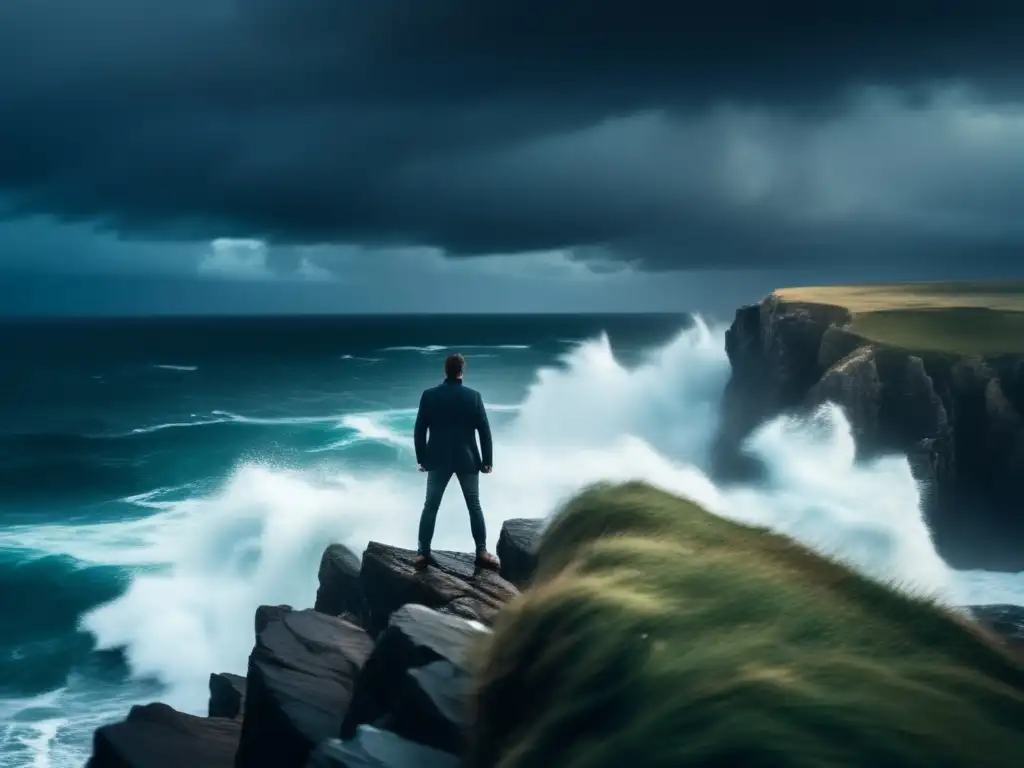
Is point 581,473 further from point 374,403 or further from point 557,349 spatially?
point 557,349

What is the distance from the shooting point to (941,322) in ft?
133

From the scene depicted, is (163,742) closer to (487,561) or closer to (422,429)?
(487,561)

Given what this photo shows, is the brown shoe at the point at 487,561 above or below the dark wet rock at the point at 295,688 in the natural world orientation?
above

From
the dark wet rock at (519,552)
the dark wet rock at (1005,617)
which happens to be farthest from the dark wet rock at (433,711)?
the dark wet rock at (1005,617)

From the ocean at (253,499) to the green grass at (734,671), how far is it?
2.83 feet

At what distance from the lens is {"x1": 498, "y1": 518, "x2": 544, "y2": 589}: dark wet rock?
10.8 meters

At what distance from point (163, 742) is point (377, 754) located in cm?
342

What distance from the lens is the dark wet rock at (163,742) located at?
8.40 metres

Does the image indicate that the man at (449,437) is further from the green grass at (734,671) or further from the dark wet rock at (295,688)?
the green grass at (734,671)

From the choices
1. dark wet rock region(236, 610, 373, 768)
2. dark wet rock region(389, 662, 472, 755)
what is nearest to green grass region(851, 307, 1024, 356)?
dark wet rock region(236, 610, 373, 768)

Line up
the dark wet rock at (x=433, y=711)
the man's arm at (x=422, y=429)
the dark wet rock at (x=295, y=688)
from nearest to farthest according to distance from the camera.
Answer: the dark wet rock at (x=433, y=711) → the dark wet rock at (x=295, y=688) → the man's arm at (x=422, y=429)

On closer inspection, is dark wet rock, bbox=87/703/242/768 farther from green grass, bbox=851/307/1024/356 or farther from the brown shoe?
green grass, bbox=851/307/1024/356

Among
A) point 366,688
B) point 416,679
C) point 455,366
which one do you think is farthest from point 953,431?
point 416,679

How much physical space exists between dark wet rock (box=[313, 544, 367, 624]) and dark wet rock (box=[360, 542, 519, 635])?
2.65 metres
